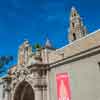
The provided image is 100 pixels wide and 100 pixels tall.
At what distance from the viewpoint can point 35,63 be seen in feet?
56.2

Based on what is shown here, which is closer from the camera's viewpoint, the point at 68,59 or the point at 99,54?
the point at 99,54

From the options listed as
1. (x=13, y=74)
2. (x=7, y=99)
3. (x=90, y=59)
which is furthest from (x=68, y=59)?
(x=7, y=99)

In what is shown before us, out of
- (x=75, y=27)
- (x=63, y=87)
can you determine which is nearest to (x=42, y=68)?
(x=63, y=87)

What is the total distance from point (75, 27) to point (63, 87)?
43517mm

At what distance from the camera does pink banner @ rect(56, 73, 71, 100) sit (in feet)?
48.6

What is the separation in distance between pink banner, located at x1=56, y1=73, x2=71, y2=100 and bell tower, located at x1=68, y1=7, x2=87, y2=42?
39.8 metres

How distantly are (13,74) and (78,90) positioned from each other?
8942mm

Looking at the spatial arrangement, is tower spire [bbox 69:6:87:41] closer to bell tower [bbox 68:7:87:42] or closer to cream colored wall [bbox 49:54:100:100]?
bell tower [bbox 68:7:87:42]

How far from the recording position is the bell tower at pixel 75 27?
56662mm

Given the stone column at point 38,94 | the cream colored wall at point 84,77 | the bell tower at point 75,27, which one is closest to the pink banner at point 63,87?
the cream colored wall at point 84,77

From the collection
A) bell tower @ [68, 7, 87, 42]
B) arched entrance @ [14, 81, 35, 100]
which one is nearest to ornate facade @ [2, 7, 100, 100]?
arched entrance @ [14, 81, 35, 100]

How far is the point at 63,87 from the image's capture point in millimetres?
15164

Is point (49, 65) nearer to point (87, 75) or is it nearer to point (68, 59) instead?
point (68, 59)

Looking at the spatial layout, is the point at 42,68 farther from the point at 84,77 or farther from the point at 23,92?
the point at 23,92
